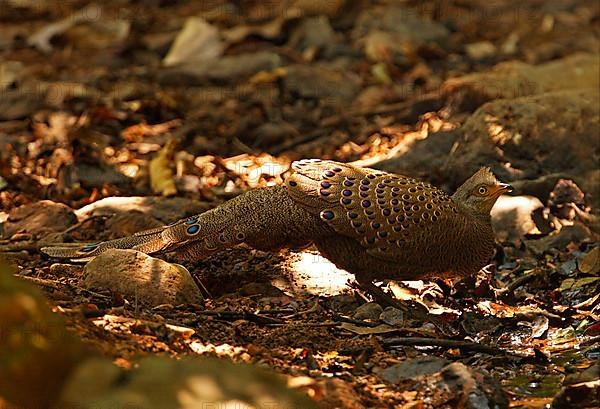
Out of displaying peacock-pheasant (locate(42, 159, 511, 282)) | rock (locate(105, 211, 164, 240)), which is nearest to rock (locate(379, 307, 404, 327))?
displaying peacock-pheasant (locate(42, 159, 511, 282))

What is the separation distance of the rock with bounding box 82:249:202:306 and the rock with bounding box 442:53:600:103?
4145 mm

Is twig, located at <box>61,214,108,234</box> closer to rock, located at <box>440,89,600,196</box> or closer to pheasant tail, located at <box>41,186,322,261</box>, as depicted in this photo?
pheasant tail, located at <box>41,186,322,261</box>

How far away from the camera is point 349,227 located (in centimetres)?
471

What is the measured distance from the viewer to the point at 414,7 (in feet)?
39.3

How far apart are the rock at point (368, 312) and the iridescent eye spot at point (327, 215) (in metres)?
0.46

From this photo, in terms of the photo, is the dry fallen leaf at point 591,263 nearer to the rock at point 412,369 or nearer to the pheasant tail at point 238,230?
the pheasant tail at point 238,230

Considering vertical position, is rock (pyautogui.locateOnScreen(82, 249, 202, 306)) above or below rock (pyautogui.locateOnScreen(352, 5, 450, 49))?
above

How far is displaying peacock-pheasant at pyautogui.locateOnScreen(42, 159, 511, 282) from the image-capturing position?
4719 mm

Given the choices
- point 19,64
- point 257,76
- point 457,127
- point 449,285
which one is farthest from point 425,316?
point 19,64

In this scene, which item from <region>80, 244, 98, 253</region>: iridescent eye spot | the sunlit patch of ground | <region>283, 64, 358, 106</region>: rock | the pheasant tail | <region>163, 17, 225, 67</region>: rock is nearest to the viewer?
the pheasant tail

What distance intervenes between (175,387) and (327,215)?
1931 mm

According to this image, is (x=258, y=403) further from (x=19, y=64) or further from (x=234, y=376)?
(x=19, y=64)

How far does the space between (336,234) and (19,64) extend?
6.32 m

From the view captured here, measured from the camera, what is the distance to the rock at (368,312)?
472 cm
